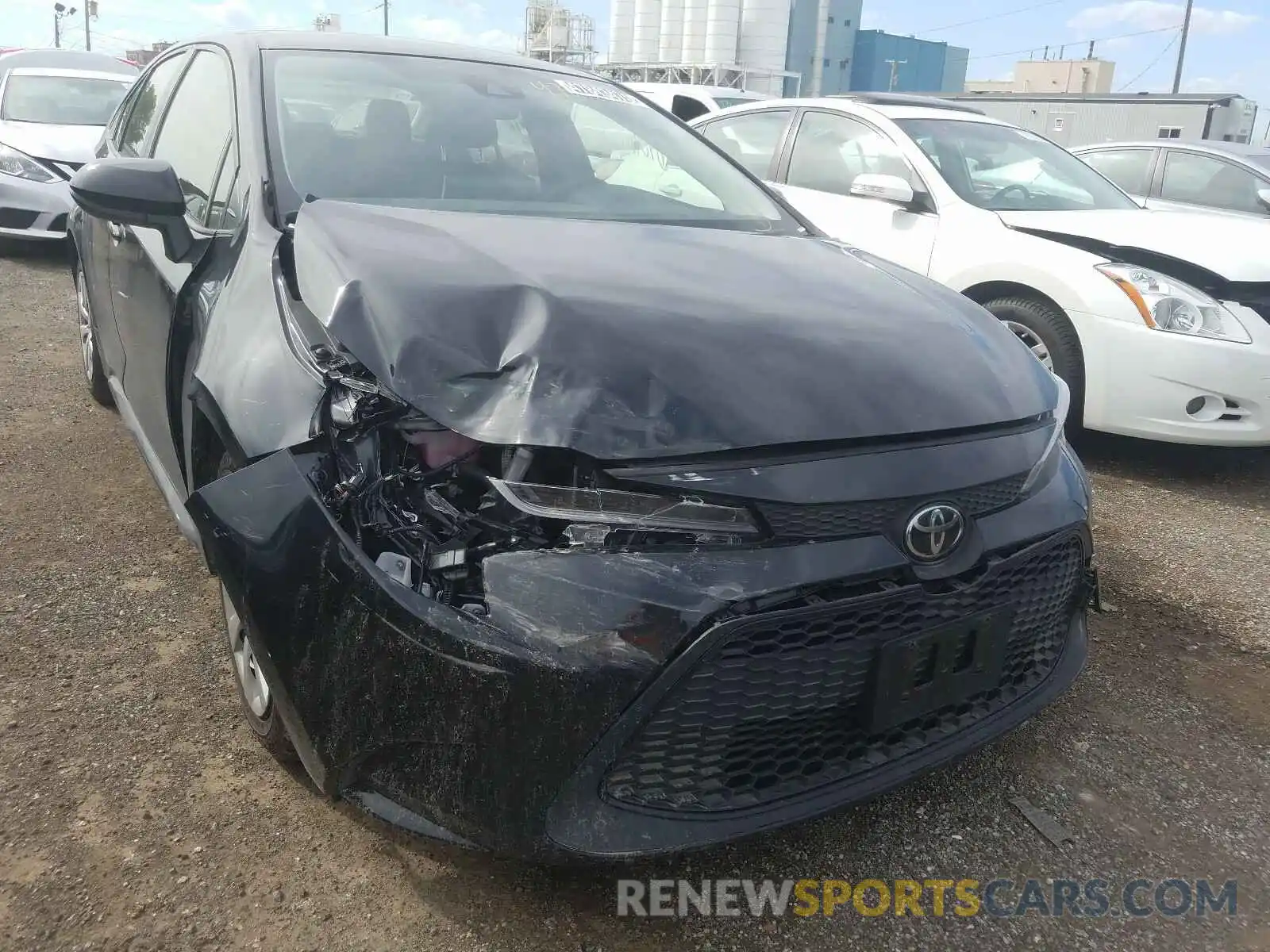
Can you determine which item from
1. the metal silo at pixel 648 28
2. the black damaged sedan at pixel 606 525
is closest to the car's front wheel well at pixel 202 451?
the black damaged sedan at pixel 606 525

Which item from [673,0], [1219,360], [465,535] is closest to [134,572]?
[465,535]

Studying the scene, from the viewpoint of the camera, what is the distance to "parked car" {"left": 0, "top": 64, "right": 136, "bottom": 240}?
768 centimetres

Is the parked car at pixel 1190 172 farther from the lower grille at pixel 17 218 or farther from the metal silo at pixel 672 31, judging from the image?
the metal silo at pixel 672 31

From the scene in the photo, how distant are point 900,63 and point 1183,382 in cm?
5783

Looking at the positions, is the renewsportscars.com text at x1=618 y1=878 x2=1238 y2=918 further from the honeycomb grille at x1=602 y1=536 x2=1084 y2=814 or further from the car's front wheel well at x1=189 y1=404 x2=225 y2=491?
the car's front wheel well at x1=189 y1=404 x2=225 y2=491

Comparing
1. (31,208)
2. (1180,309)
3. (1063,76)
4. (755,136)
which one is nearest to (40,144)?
(31,208)

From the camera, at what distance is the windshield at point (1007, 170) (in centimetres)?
483

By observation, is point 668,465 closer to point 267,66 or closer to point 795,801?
point 795,801

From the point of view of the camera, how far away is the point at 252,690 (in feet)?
6.95

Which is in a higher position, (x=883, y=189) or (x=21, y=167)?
(x=883, y=189)

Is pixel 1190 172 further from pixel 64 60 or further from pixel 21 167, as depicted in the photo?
pixel 64 60

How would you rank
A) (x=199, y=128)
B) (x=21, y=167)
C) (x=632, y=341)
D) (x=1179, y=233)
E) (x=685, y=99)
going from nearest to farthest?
(x=632, y=341) → (x=199, y=128) → (x=1179, y=233) → (x=21, y=167) → (x=685, y=99)

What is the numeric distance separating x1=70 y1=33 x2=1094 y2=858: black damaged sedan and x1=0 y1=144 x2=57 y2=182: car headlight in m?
6.85

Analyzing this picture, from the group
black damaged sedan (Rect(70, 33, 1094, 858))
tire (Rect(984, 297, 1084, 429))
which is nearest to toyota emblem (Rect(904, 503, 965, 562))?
black damaged sedan (Rect(70, 33, 1094, 858))
